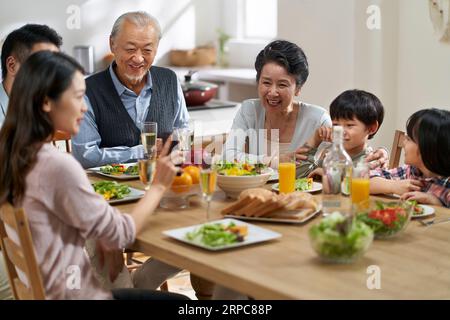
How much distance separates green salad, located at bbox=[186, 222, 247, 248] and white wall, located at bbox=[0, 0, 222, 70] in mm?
3898

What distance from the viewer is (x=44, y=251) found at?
6.35 feet

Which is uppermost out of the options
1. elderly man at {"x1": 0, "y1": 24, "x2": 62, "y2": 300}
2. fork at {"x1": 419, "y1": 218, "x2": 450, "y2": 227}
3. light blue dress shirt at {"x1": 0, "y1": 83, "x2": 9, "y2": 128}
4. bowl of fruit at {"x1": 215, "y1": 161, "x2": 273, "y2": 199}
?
elderly man at {"x1": 0, "y1": 24, "x2": 62, "y2": 300}

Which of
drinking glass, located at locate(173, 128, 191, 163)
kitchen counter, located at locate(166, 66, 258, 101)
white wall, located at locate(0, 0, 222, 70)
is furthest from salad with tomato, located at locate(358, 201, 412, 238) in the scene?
white wall, located at locate(0, 0, 222, 70)

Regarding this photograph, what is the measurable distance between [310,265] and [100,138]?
5.43 feet

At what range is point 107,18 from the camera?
6043mm

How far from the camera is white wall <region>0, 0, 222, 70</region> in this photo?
5574mm

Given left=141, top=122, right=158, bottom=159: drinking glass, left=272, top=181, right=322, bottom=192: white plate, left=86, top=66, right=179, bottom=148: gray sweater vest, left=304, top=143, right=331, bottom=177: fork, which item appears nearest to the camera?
left=272, top=181, right=322, bottom=192: white plate

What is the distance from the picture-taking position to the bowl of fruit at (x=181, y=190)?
93.3 inches

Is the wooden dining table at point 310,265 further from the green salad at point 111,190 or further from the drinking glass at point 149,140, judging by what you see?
the drinking glass at point 149,140

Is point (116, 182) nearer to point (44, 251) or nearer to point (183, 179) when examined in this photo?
point (183, 179)

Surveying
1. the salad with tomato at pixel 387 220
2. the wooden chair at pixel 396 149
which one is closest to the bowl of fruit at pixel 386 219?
the salad with tomato at pixel 387 220

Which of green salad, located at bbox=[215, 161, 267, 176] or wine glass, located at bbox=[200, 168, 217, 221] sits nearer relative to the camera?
wine glass, located at bbox=[200, 168, 217, 221]

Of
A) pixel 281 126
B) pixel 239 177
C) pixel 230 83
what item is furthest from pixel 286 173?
pixel 230 83

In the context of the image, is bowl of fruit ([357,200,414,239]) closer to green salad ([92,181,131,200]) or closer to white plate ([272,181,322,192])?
white plate ([272,181,322,192])
